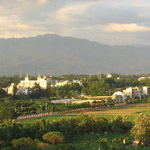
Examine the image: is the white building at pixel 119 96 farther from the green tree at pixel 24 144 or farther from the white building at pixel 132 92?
the green tree at pixel 24 144

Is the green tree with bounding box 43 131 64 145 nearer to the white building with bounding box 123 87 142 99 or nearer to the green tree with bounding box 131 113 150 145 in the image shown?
the green tree with bounding box 131 113 150 145

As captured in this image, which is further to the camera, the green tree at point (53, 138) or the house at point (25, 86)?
the house at point (25, 86)

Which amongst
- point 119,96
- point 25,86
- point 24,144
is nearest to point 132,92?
point 119,96

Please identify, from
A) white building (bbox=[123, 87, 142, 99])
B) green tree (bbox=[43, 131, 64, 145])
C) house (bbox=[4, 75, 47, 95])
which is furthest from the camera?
house (bbox=[4, 75, 47, 95])

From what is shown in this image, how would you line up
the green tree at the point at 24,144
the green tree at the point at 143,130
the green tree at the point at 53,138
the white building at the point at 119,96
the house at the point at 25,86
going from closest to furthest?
the green tree at the point at 24,144 < the green tree at the point at 143,130 < the green tree at the point at 53,138 < the white building at the point at 119,96 < the house at the point at 25,86

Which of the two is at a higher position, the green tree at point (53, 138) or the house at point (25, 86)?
the house at point (25, 86)

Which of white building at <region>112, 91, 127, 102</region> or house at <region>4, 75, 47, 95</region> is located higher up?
house at <region>4, 75, 47, 95</region>

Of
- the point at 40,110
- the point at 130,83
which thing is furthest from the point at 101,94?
the point at 40,110

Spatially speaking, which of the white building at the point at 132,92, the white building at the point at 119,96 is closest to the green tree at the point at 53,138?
the white building at the point at 119,96

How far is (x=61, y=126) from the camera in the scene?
2542 centimetres

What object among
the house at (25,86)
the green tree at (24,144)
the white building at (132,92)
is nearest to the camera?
the green tree at (24,144)

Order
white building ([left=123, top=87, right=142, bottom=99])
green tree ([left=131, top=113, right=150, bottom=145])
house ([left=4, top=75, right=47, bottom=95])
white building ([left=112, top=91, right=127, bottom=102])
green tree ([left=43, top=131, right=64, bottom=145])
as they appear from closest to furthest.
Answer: green tree ([left=131, top=113, right=150, bottom=145]), green tree ([left=43, top=131, right=64, bottom=145]), white building ([left=112, top=91, right=127, bottom=102]), white building ([left=123, top=87, right=142, bottom=99]), house ([left=4, top=75, right=47, bottom=95])

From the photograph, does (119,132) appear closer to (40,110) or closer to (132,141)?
(132,141)

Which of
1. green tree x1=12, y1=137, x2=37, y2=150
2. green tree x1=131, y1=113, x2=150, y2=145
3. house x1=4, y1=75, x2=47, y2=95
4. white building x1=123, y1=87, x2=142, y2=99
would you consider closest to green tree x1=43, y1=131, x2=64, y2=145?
green tree x1=12, y1=137, x2=37, y2=150
